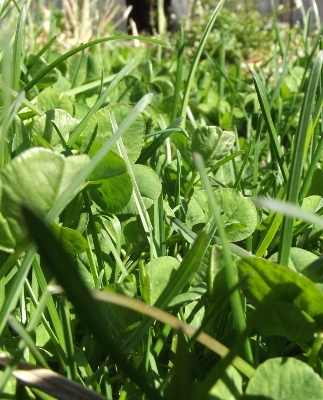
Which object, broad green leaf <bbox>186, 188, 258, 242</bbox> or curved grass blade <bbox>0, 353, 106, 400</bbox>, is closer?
curved grass blade <bbox>0, 353, 106, 400</bbox>

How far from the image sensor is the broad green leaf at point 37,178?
310mm

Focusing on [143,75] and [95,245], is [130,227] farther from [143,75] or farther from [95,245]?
[143,75]

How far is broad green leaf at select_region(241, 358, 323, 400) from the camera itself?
0.30 meters

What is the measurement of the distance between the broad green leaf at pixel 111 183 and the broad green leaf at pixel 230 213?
0.31 ft

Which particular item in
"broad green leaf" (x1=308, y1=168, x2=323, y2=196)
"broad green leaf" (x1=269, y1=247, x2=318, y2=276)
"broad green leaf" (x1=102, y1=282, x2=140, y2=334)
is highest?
"broad green leaf" (x1=269, y1=247, x2=318, y2=276)

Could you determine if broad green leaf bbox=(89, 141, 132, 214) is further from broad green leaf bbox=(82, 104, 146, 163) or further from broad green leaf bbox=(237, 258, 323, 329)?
broad green leaf bbox=(237, 258, 323, 329)

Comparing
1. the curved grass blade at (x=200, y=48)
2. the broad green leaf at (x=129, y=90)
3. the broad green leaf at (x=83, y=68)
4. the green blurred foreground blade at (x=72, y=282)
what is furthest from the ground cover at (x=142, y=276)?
the broad green leaf at (x=83, y=68)

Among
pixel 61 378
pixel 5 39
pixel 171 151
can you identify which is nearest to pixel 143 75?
pixel 171 151

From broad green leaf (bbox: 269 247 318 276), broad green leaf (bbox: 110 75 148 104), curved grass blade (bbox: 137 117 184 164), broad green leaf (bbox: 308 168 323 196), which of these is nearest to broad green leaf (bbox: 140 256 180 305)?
broad green leaf (bbox: 269 247 318 276)

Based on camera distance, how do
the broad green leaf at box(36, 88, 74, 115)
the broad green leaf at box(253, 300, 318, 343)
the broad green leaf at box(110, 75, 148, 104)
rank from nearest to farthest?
the broad green leaf at box(253, 300, 318, 343), the broad green leaf at box(36, 88, 74, 115), the broad green leaf at box(110, 75, 148, 104)

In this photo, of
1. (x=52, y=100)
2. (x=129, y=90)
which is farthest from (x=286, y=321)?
(x=129, y=90)

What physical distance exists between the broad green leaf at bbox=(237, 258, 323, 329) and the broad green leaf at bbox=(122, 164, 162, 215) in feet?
0.61

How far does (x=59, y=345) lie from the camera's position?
369 millimetres

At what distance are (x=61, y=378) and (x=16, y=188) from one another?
144 mm
